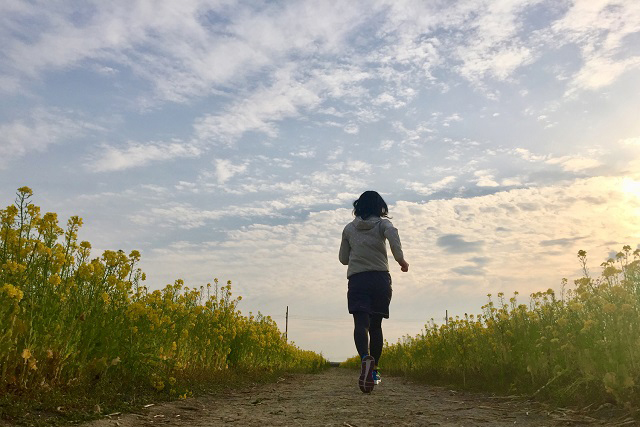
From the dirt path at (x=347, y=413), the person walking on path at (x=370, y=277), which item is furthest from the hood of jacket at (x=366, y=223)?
the dirt path at (x=347, y=413)

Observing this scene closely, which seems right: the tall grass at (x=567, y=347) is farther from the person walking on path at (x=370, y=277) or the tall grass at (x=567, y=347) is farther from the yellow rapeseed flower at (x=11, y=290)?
the yellow rapeseed flower at (x=11, y=290)

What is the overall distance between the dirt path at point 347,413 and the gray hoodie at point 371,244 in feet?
5.36

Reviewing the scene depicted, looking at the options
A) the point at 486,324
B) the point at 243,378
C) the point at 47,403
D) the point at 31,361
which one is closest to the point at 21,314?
the point at 31,361

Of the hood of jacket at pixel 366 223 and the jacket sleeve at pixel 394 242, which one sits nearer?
the jacket sleeve at pixel 394 242

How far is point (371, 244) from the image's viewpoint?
22.1ft

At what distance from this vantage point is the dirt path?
171 inches

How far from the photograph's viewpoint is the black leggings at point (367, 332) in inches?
250

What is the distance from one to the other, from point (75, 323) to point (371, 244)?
3623 mm

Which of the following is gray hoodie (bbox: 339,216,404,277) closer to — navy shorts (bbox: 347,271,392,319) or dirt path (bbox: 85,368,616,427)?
navy shorts (bbox: 347,271,392,319)

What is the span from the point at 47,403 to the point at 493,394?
524 centimetres

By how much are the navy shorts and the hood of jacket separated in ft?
2.07

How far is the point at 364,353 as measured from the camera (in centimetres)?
628

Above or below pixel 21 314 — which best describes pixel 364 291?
above

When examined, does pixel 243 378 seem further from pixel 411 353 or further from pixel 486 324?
pixel 411 353
